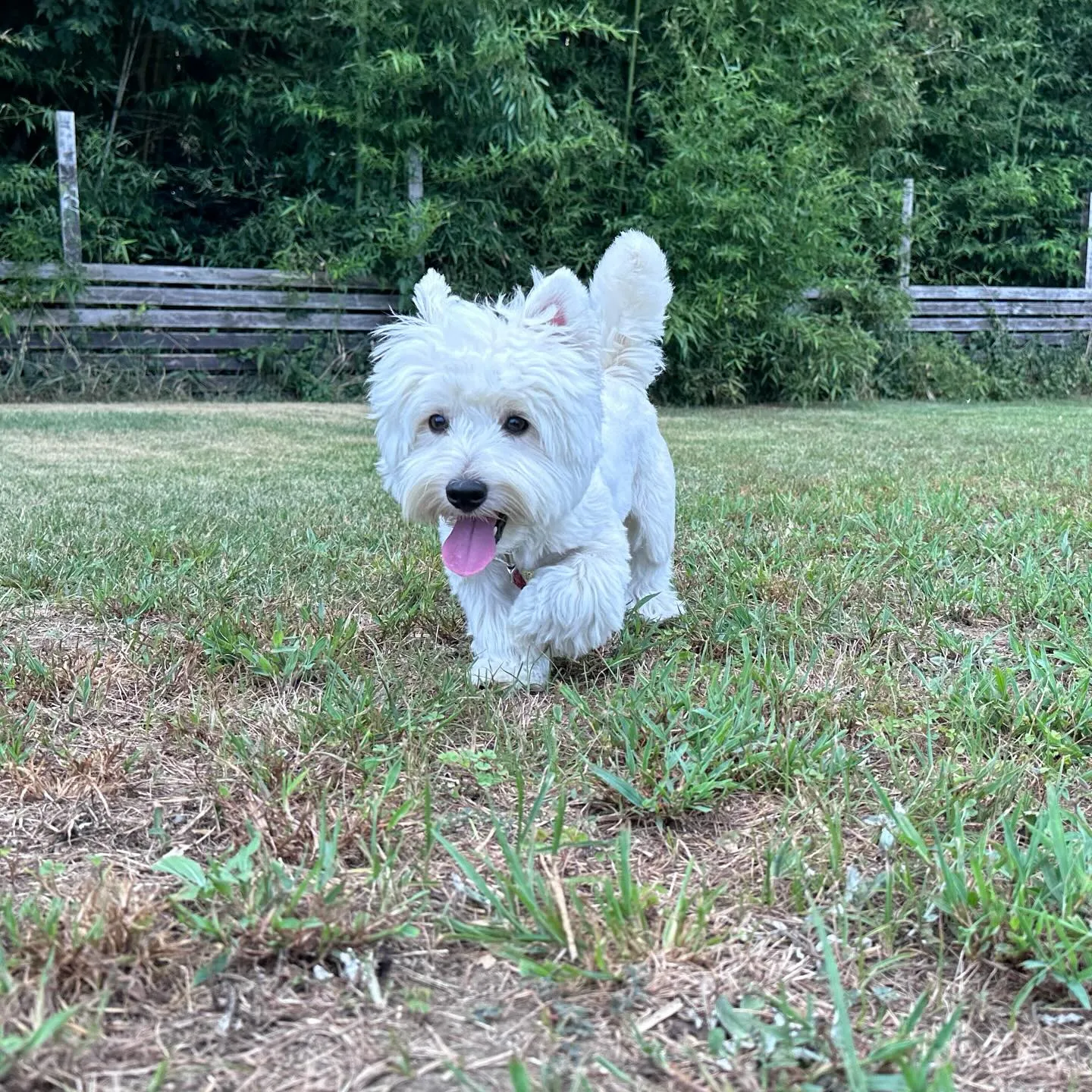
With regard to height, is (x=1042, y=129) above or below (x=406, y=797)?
above

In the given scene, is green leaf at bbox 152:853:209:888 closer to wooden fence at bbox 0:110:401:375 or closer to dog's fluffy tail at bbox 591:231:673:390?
dog's fluffy tail at bbox 591:231:673:390

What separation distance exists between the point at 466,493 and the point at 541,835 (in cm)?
80

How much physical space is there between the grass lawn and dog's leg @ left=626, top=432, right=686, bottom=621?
15 cm

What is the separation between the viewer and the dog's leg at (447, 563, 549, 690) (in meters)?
2.19

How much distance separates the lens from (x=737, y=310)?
1048 cm

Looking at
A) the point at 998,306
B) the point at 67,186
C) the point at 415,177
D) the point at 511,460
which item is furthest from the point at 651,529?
the point at 998,306

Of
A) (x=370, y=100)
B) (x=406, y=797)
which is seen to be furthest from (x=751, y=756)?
(x=370, y=100)

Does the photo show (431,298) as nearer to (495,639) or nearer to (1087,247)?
(495,639)

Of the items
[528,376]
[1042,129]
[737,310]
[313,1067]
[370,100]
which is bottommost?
[313,1067]

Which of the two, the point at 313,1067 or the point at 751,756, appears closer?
the point at 313,1067

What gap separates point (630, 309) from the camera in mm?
2965

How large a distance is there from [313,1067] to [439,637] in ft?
5.11

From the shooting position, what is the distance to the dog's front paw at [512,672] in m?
2.17

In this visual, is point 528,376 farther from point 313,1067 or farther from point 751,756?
point 313,1067
